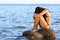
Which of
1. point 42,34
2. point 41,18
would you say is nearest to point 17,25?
point 42,34

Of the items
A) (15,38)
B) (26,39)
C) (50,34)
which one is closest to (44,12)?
(50,34)

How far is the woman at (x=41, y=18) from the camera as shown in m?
8.99

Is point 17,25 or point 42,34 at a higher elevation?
point 42,34

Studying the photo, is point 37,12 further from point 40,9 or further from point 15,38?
point 15,38

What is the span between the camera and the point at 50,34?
30.1 ft

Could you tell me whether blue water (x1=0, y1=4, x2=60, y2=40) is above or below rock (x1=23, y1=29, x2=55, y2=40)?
below

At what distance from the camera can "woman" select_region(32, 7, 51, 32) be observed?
→ 354 inches

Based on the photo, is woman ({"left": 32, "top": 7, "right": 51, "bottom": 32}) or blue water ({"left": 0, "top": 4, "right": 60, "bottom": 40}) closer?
woman ({"left": 32, "top": 7, "right": 51, "bottom": 32})

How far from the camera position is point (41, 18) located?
9016mm

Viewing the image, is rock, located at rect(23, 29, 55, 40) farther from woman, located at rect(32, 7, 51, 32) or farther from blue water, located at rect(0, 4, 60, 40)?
blue water, located at rect(0, 4, 60, 40)

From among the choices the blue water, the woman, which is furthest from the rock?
the blue water

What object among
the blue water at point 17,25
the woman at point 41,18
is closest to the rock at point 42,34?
the woman at point 41,18

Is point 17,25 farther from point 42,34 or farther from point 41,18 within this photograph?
point 41,18

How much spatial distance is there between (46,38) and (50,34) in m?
0.24
